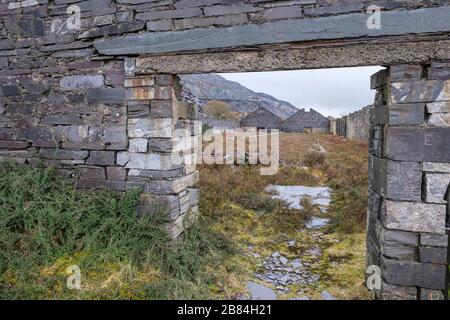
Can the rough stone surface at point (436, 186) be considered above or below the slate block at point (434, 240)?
above

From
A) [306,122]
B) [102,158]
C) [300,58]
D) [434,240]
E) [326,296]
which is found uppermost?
[306,122]

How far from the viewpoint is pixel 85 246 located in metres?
3.69

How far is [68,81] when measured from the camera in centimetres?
427

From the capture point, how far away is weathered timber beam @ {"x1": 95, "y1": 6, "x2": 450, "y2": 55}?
2996 mm

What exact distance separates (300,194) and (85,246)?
18.6ft

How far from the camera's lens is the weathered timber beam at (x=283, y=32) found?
300 centimetres

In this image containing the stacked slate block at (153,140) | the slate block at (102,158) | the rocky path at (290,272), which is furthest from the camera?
the slate block at (102,158)

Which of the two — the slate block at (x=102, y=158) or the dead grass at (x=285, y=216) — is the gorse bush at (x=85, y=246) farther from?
the dead grass at (x=285, y=216)

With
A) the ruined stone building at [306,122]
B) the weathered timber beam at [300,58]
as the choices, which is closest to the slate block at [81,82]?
the weathered timber beam at [300,58]

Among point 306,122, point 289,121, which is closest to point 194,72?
point 306,122

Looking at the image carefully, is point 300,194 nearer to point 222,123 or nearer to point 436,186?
point 436,186

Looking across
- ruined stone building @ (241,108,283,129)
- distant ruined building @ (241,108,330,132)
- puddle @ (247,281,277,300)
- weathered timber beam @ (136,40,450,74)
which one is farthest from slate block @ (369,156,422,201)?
ruined stone building @ (241,108,283,129)

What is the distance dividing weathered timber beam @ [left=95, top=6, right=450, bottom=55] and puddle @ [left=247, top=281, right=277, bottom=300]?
9.54 feet

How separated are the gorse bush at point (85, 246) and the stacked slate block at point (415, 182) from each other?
216 cm
